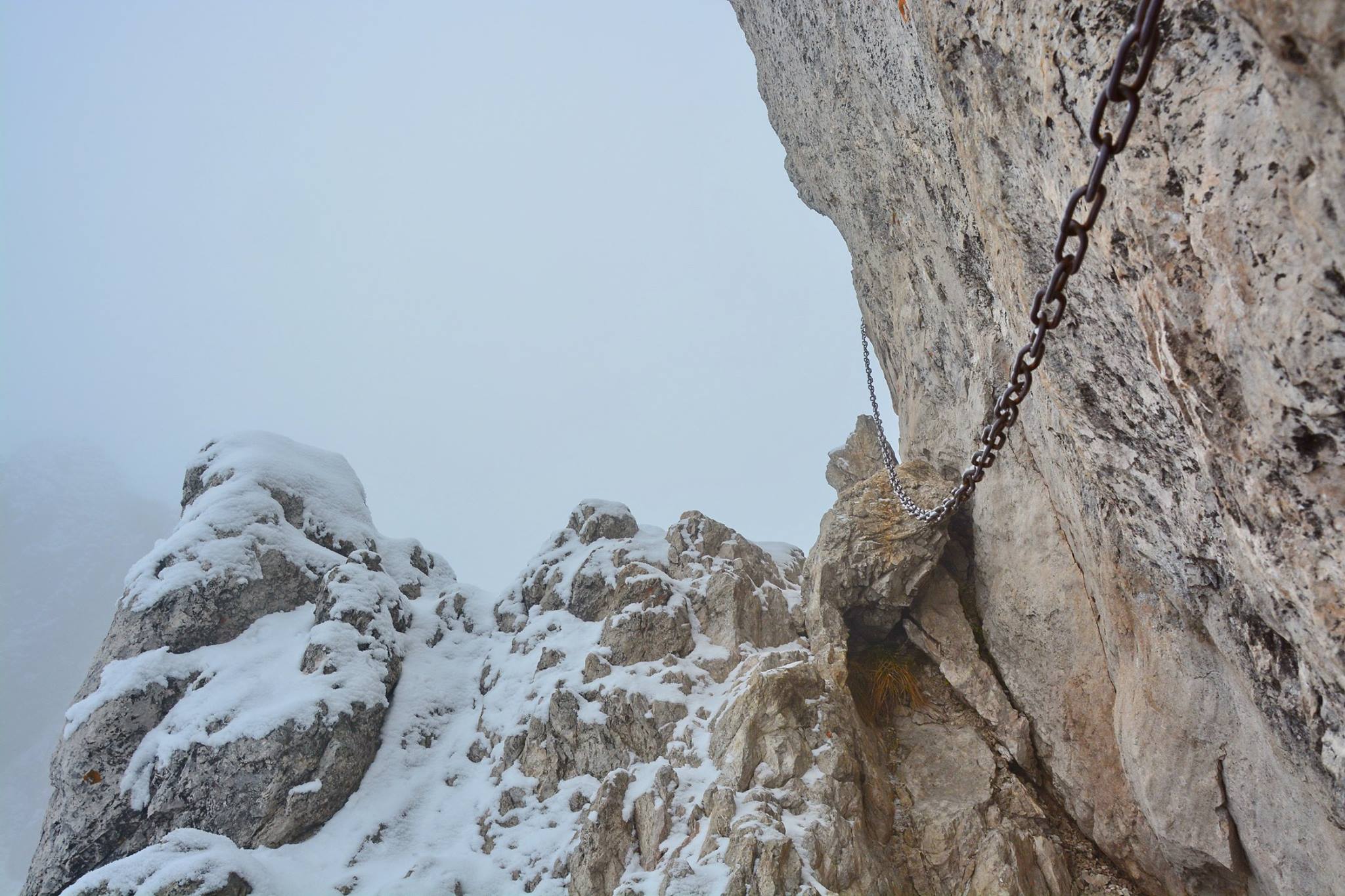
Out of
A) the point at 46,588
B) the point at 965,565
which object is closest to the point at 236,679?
the point at 965,565

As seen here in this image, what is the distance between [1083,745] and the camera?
9.70 m

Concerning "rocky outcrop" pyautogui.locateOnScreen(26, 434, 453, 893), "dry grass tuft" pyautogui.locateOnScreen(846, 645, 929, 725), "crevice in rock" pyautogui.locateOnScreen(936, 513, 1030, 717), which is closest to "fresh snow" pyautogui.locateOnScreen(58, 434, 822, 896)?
"rocky outcrop" pyautogui.locateOnScreen(26, 434, 453, 893)

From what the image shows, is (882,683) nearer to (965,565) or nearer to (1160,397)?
(965,565)

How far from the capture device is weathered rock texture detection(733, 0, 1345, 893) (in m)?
3.24

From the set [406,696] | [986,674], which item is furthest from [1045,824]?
[406,696]

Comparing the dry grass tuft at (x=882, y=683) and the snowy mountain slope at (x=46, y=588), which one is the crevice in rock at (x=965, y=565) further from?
the snowy mountain slope at (x=46, y=588)

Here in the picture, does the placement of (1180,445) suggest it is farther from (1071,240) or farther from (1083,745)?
(1083,745)

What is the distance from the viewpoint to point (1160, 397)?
4.97 meters

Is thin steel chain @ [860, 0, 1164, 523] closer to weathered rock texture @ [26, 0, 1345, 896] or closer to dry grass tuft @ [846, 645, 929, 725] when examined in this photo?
weathered rock texture @ [26, 0, 1345, 896]

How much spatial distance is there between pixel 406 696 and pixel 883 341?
12.6 metres

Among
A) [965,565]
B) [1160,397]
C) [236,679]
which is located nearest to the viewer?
[1160,397]

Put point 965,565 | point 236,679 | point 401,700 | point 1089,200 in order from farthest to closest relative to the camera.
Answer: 1. point 401,700
2. point 236,679
3. point 965,565
4. point 1089,200

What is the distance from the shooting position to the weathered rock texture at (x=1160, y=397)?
3.24 meters

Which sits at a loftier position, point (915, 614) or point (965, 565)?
point (965, 565)
